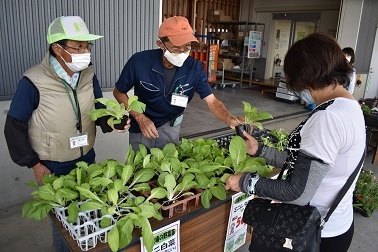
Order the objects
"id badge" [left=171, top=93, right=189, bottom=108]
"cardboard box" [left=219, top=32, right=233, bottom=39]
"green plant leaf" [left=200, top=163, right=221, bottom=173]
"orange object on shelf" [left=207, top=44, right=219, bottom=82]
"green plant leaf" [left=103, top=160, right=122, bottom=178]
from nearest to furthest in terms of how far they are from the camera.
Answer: "green plant leaf" [left=103, top=160, right=122, bottom=178]
"green plant leaf" [left=200, top=163, right=221, bottom=173]
"id badge" [left=171, top=93, right=189, bottom=108]
"orange object on shelf" [left=207, top=44, right=219, bottom=82]
"cardboard box" [left=219, top=32, right=233, bottom=39]

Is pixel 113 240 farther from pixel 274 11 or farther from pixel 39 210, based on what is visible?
pixel 274 11

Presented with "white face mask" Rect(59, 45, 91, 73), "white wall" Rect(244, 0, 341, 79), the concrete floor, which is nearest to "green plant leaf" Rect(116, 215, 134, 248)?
"white face mask" Rect(59, 45, 91, 73)

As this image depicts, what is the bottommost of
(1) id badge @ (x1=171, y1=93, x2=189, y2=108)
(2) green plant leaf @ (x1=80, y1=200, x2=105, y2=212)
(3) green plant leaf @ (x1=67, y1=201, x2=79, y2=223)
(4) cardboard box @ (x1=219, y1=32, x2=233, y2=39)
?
(3) green plant leaf @ (x1=67, y1=201, x2=79, y2=223)

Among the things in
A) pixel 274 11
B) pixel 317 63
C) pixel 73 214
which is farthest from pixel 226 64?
pixel 73 214

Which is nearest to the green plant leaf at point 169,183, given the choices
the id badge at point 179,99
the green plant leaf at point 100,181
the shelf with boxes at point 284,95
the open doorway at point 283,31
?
the green plant leaf at point 100,181

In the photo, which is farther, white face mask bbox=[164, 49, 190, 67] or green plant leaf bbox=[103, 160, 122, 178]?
white face mask bbox=[164, 49, 190, 67]

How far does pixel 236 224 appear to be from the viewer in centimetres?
173

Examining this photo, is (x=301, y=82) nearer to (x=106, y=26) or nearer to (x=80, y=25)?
(x=80, y=25)

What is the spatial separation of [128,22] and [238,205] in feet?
6.96

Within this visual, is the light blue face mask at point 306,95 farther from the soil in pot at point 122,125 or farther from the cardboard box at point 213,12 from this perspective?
the cardboard box at point 213,12

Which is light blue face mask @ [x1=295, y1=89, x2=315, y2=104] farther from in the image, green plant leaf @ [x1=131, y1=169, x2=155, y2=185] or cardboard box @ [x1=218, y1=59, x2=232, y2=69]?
cardboard box @ [x1=218, y1=59, x2=232, y2=69]

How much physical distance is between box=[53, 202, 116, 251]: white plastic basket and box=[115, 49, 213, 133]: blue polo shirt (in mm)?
986

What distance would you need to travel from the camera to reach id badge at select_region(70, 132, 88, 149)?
1.75 m

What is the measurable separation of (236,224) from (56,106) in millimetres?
1202
